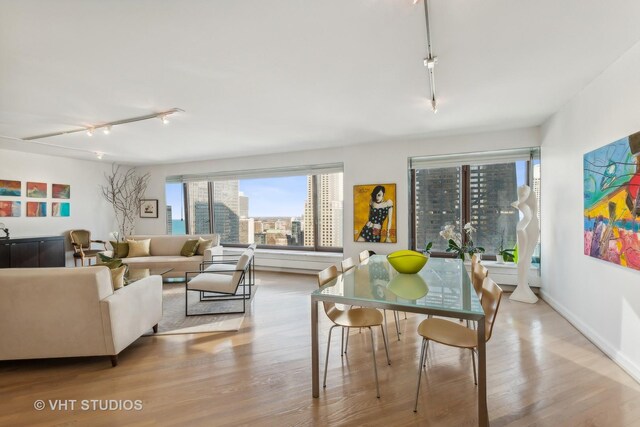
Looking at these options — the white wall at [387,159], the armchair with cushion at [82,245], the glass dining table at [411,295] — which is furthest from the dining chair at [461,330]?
the armchair with cushion at [82,245]

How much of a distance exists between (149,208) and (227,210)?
76.4 inches

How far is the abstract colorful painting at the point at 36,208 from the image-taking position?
5549 mm

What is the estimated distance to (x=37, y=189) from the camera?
5660 millimetres

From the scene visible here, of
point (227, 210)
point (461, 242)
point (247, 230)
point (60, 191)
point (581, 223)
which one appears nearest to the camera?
point (581, 223)

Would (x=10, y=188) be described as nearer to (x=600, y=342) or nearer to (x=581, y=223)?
(x=581, y=223)

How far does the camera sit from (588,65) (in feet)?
8.23

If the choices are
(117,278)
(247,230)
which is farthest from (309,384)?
(247,230)

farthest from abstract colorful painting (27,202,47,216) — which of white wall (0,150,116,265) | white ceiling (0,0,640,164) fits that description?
white ceiling (0,0,640,164)

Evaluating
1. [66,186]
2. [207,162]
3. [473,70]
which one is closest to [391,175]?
[473,70]

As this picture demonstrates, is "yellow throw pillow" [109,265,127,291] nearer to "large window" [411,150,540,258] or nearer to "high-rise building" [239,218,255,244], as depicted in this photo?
"high-rise building" [239,218,255,244]

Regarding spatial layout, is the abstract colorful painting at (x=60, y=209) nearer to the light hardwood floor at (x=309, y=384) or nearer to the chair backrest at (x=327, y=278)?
the light hardwood floor at (x=309, y=384)

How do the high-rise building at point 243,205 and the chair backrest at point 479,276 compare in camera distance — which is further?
the high-rise building at point 243,205

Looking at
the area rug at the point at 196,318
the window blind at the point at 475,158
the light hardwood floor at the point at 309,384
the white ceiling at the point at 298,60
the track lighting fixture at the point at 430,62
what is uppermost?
the white ceiling at the point at 298,60

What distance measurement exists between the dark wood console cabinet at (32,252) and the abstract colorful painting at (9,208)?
0.57 metres
